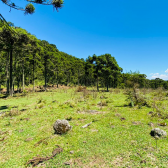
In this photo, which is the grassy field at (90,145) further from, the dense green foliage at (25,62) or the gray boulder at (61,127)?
the dense green foliage at (25,62)

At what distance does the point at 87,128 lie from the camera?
18.5 feet

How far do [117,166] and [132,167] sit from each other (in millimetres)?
431

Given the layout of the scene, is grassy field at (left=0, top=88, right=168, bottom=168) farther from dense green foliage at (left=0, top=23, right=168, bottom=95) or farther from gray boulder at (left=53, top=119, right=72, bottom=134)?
dense green foliage at (left=0, top=23, right=168, bottom=95)

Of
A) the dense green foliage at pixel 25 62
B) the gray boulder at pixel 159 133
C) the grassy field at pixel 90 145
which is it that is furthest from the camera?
the dense green foliage at pixel 25 62

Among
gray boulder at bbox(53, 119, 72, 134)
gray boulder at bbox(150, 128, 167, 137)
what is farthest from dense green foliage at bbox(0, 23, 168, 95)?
gray boulder at bbox(53, 119, 72, 134)

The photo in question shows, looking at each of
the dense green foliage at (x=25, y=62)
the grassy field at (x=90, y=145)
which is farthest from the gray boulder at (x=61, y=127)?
the dense green foliage at (x=25, y=62)

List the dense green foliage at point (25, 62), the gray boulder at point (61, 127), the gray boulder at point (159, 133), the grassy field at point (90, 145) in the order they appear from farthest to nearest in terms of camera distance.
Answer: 1. the dense green foliage at point (25, 62)
2. the gray boulder at point (61, 127)
3. the gray boulder at point (159, 133)
4. the grassy field at point (90, 145)

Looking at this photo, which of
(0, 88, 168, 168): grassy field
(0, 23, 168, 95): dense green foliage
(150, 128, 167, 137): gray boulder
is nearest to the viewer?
(0, 88, 168, 168): grassy field

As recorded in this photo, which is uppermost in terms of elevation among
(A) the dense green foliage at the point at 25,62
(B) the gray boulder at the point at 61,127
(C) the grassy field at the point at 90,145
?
(A) the dense green foliage at the point at 25,62

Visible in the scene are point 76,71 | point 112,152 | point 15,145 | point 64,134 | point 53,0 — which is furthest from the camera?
point 76,71

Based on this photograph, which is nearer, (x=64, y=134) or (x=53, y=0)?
→ (x=64, y=134)

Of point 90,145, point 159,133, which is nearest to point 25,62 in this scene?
point 90,145

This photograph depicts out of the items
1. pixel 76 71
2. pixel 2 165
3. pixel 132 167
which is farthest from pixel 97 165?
pixel 76 71

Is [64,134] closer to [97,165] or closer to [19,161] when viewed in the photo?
[19,161]
